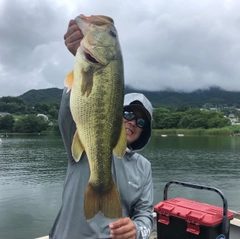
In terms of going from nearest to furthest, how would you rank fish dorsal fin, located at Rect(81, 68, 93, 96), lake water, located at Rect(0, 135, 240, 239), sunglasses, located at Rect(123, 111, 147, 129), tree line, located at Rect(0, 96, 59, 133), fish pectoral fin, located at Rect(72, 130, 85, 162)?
fish dorsal fin, located at Rect(81, 68, 93, 96) → fish pectoral fin, located at Rect(72, 130, 85, 162) → sunglasses, located at Rect(123, 111, 147, 129) → lake water, located at Rect(0, 135, 240, 239) → tree line, located at Rect(0, 96, 59, 133)

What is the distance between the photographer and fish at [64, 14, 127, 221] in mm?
1452

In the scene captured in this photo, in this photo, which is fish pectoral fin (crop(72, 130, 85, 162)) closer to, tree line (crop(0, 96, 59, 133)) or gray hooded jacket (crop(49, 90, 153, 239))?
gray hooded jacket (crop(49, 90, 153, 239))

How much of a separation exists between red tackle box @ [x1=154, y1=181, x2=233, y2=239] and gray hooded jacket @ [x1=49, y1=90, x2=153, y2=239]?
1.87 meters

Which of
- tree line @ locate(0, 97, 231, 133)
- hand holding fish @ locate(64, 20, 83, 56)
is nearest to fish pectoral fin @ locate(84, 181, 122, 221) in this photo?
hand holding fish @ locate(64, 20, 83, 56)

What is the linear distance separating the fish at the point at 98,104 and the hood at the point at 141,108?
799 millimetres

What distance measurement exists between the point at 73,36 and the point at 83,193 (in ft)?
3.01

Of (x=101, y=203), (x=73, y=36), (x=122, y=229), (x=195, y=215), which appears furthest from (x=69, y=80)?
(x=195, y=215)

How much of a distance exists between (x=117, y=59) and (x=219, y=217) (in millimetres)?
2967

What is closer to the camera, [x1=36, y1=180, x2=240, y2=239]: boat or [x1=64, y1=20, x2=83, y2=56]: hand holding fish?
[x1=64, y1=20, x2=83, y2=56]: hand holding fish

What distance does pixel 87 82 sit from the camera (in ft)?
4.68

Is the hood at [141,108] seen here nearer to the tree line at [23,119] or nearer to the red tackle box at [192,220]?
the red tackle box at [192,220]

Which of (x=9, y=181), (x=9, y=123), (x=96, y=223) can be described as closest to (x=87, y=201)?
(x=96, y=223)

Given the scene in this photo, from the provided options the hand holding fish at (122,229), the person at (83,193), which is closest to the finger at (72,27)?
the person at (83,193)

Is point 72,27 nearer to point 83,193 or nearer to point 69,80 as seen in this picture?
point 69,80
